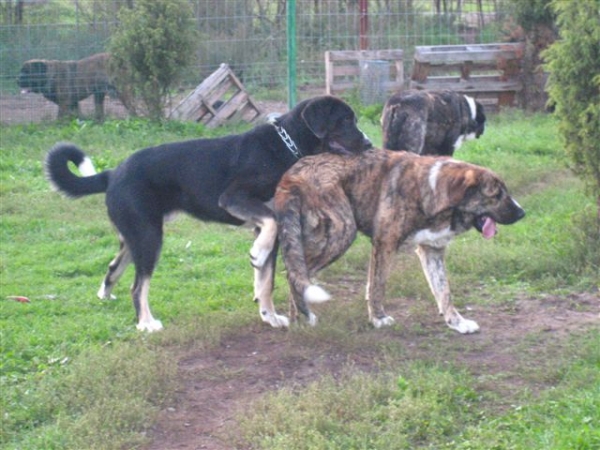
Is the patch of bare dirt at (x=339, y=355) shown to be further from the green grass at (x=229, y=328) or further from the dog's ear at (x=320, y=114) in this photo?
the dog's ear at (x=320, y=114)

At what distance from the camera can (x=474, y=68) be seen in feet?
50.1

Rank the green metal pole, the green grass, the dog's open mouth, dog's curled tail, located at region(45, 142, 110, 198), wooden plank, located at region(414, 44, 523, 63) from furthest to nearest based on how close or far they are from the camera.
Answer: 1. wooden plank, located at region(414, 44, 523, 63)
2. the green metal pole
3. dog's curled tail, located at region(45, 142, 110, 198)
4. the dog's open mouth
5. the green grass

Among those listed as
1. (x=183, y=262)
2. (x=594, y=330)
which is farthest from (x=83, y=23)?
(x=594, y=330)

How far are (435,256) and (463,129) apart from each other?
2.75m

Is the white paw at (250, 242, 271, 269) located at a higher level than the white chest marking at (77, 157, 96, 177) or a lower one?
lower

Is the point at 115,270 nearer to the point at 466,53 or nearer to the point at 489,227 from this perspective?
the point at 489,227

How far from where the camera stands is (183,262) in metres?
8.22

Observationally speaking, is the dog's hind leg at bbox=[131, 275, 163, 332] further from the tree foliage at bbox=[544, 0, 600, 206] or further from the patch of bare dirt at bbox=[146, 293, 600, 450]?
the tree foliage at bbox=[544, 0, 600, 206]

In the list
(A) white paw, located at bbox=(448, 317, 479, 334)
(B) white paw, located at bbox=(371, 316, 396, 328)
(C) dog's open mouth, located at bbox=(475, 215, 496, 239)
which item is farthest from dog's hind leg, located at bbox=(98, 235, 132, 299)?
(C) dog's open mouth, located at bbox=(475, 215, 496, 239)

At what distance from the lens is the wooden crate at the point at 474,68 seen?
49.2 feet

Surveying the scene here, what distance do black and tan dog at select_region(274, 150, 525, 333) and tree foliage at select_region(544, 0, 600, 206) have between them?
139 centimetres

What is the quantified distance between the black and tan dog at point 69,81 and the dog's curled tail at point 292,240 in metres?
8.45

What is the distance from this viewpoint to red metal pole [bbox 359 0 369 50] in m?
15.4

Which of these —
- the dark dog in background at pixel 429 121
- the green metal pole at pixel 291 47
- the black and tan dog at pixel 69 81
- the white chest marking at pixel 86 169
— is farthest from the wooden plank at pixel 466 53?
the white chest marking at pixel 86 169
